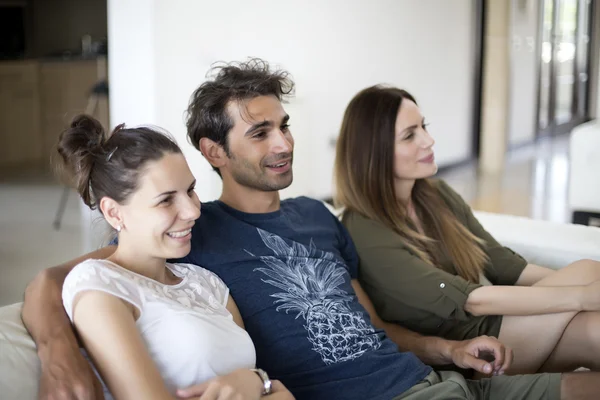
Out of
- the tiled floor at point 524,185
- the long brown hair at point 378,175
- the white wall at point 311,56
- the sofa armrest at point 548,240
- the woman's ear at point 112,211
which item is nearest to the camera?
the woman's ear at point 112,211

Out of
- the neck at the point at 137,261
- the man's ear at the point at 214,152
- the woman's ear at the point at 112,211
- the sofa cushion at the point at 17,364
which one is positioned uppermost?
the man's ear at the point at 214,152

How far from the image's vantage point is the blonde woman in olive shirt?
1.85 meters

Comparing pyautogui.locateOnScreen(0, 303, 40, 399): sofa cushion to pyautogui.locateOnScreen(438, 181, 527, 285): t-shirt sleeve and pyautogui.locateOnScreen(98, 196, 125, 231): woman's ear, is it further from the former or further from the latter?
pyautogui.locateOnScreen(438, 181, 527, 285): t-shirt sleeve

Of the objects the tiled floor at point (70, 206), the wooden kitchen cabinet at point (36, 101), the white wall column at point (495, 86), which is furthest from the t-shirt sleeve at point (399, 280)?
the wooden kitchen cabinet at point (36, 101)

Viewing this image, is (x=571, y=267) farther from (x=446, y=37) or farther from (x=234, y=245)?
(x=446, y=37)

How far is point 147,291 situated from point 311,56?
372 cm

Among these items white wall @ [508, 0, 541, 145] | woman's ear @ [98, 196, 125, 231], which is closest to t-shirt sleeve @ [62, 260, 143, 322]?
woman's ear @ [98, 196, 125, 231]

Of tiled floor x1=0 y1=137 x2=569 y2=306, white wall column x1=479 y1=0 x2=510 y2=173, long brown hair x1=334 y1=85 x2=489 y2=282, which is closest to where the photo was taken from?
long brown hair x1=334 y1=85 x2=489 y2=282

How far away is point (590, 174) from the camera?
4.25 meters

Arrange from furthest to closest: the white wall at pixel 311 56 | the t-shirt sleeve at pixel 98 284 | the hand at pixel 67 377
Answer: the white wall at pixel 311 56 < the t-shirt sleeve at pixel 98 284 < the hand at pixel 67 377

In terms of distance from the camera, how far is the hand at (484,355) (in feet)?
5.71

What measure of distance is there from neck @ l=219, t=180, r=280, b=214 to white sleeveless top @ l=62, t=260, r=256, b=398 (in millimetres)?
408

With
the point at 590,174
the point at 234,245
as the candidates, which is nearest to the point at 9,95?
the point at 590,174

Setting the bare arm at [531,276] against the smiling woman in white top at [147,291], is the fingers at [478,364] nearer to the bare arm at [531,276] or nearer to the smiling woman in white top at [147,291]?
the bare arm at [531,276]
